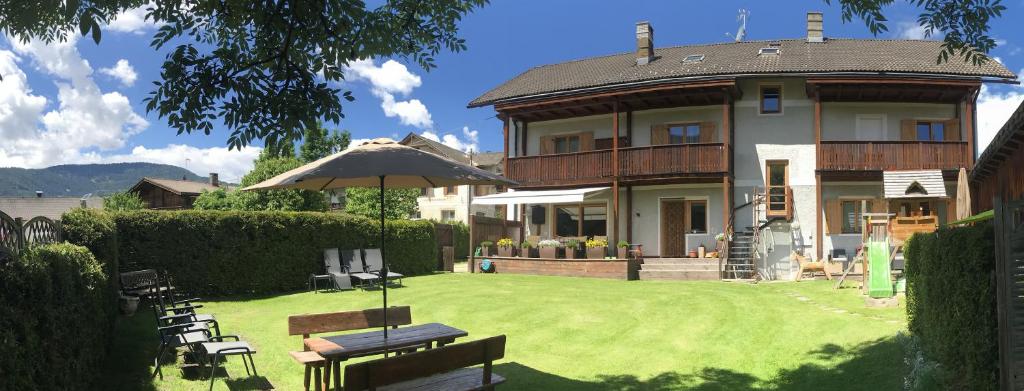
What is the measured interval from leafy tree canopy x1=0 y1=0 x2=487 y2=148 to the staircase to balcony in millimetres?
13302

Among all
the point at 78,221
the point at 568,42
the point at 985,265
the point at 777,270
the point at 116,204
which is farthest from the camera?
the point at 116,204

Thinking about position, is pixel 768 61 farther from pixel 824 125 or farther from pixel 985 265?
pixel 985 265

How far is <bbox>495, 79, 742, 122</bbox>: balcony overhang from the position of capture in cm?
1995

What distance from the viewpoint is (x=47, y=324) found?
438cm

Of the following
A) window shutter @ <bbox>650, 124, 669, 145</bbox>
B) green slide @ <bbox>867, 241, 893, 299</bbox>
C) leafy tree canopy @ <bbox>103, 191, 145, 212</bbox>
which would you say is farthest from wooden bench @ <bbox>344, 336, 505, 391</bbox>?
leafy tree canopy @ <bbox>103, 191, 145, 212</bbox>

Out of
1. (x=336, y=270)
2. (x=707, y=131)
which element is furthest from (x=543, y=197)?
(x=336, y=270)

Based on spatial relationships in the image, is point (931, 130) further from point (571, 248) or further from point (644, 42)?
point (571, 248)

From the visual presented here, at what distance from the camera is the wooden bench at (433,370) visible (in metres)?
4.37

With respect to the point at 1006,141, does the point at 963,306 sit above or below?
below

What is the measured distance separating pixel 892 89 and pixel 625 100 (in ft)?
26.4

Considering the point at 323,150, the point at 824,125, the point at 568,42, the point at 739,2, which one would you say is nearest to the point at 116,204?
the point at 323,150

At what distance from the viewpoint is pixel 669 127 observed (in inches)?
869

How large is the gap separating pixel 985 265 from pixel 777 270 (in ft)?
52.4

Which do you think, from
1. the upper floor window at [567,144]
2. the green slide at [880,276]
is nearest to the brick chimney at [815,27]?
the upper floor window at [567,144]
